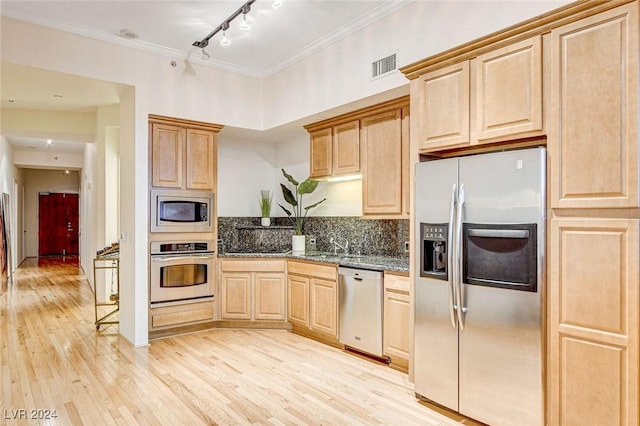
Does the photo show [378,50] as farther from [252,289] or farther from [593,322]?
[252,289]

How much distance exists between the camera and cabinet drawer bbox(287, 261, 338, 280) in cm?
426

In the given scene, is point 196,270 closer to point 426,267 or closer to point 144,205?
point 144,205

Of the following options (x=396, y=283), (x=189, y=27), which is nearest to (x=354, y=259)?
(x=396, y=283)

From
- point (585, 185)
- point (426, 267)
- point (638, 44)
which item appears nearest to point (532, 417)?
point (426, 267)

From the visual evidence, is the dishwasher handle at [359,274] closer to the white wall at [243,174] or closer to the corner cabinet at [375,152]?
the corner cabinet at [375,152]

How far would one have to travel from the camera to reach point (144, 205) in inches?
173

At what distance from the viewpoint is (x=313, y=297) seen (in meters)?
4.50

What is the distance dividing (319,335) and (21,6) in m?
4.05

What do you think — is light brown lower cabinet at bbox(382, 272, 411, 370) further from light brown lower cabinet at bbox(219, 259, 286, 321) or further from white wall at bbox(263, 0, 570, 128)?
white wall at bbox(263, 0, 570, 128)

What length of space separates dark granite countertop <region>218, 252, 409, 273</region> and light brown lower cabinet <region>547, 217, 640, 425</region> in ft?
4.36

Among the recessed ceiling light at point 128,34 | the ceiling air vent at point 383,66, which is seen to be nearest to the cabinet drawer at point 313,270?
the ceiling air vent at point 383,66

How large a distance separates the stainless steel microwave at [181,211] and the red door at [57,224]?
11549mm

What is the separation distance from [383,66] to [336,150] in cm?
118

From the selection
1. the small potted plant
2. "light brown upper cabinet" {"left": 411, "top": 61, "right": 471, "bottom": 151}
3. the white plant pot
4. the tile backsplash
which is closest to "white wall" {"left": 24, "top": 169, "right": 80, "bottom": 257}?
the tile backsplash
